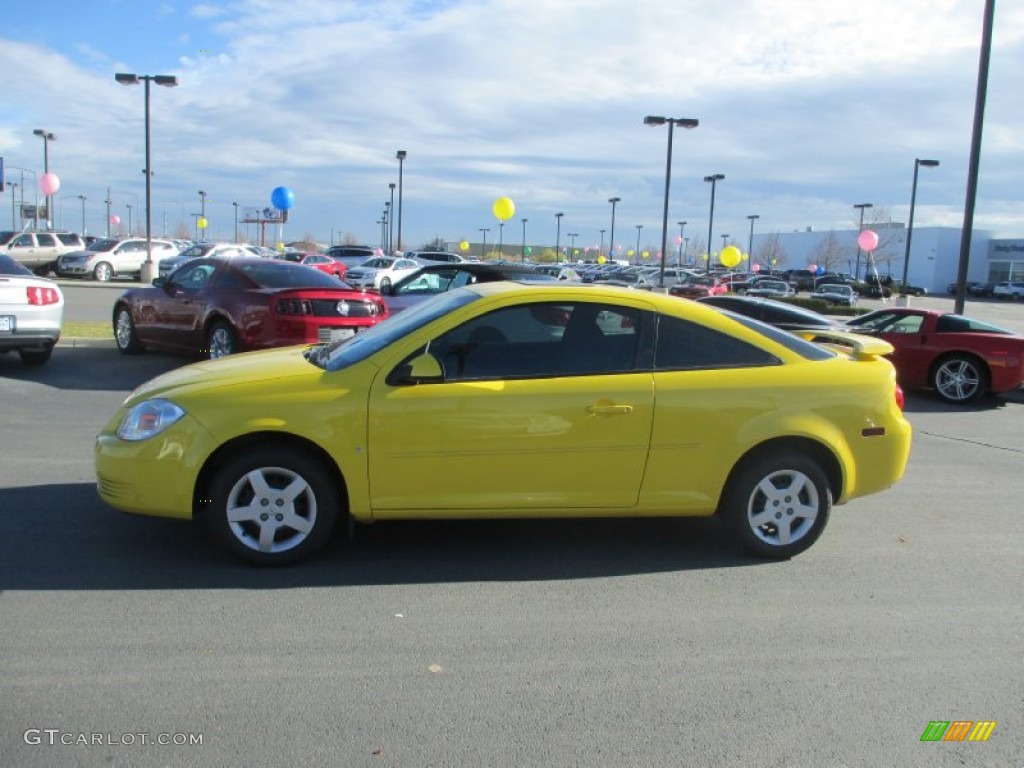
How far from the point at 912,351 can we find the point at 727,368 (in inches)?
343

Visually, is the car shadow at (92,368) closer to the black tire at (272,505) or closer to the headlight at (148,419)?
the headlight at (148,419)

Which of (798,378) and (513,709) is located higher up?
(798,378)

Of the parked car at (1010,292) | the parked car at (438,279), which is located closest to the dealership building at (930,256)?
the parked car at (1010,292)

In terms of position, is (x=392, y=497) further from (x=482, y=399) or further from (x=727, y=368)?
(x=727, y=368)

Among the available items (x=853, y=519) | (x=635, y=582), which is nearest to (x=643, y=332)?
(x=635, y=582)

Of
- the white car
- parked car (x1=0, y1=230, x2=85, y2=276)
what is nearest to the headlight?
the white car

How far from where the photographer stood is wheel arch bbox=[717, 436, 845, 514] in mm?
Result: 4785

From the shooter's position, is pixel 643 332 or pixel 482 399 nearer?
pixel 482 399

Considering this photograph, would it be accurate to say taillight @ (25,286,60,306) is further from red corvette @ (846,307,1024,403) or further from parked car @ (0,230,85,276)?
parked car @ (0,230,85,276)

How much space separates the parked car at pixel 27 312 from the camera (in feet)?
33.8

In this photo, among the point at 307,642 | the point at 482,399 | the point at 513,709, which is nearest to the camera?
the point at 513,709

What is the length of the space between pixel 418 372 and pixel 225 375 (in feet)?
3.65

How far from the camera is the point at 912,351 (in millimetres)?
12250

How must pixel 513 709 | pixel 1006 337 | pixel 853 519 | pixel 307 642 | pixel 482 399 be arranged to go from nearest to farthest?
pixel 513 709 < pixel 307 642 < pixel 482 399 < pixel 853 519 < pixel 1006 337
